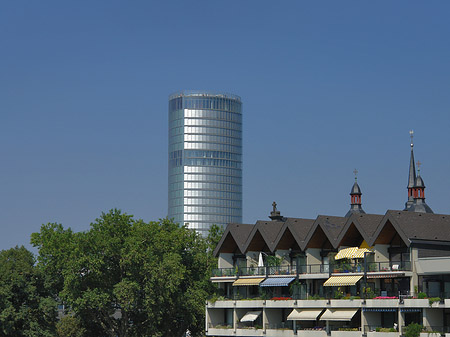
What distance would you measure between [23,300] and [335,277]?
3943 cm

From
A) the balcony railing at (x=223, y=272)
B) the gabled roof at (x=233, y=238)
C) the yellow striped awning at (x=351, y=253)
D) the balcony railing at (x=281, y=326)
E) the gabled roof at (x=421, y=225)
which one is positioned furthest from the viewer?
the gabled roof at (x=233, y=238)

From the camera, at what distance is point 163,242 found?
349 feet

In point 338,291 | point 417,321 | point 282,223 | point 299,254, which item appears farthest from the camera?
point 282,223

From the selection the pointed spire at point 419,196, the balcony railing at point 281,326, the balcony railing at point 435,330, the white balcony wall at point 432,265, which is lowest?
the balcony railing at point 435,330

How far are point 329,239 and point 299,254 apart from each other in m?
6.06

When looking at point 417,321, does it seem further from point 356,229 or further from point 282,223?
point 282,223

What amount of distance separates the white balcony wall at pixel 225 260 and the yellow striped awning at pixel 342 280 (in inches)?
709

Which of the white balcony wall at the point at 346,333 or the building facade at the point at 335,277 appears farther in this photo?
the white balcony wall at the point at 346,333

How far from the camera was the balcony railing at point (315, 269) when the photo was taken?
83.8m

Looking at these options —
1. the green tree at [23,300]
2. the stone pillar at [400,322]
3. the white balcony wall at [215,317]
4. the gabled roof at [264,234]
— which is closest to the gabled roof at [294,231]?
the gabled roof at [264,234]

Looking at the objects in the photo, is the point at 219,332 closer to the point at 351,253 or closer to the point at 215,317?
the point at 215,317

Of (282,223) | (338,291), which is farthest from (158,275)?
(338,291)

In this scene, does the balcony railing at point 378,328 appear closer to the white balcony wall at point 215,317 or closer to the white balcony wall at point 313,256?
the white balcony wall at point 313,256

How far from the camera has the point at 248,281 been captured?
97.8 metres
